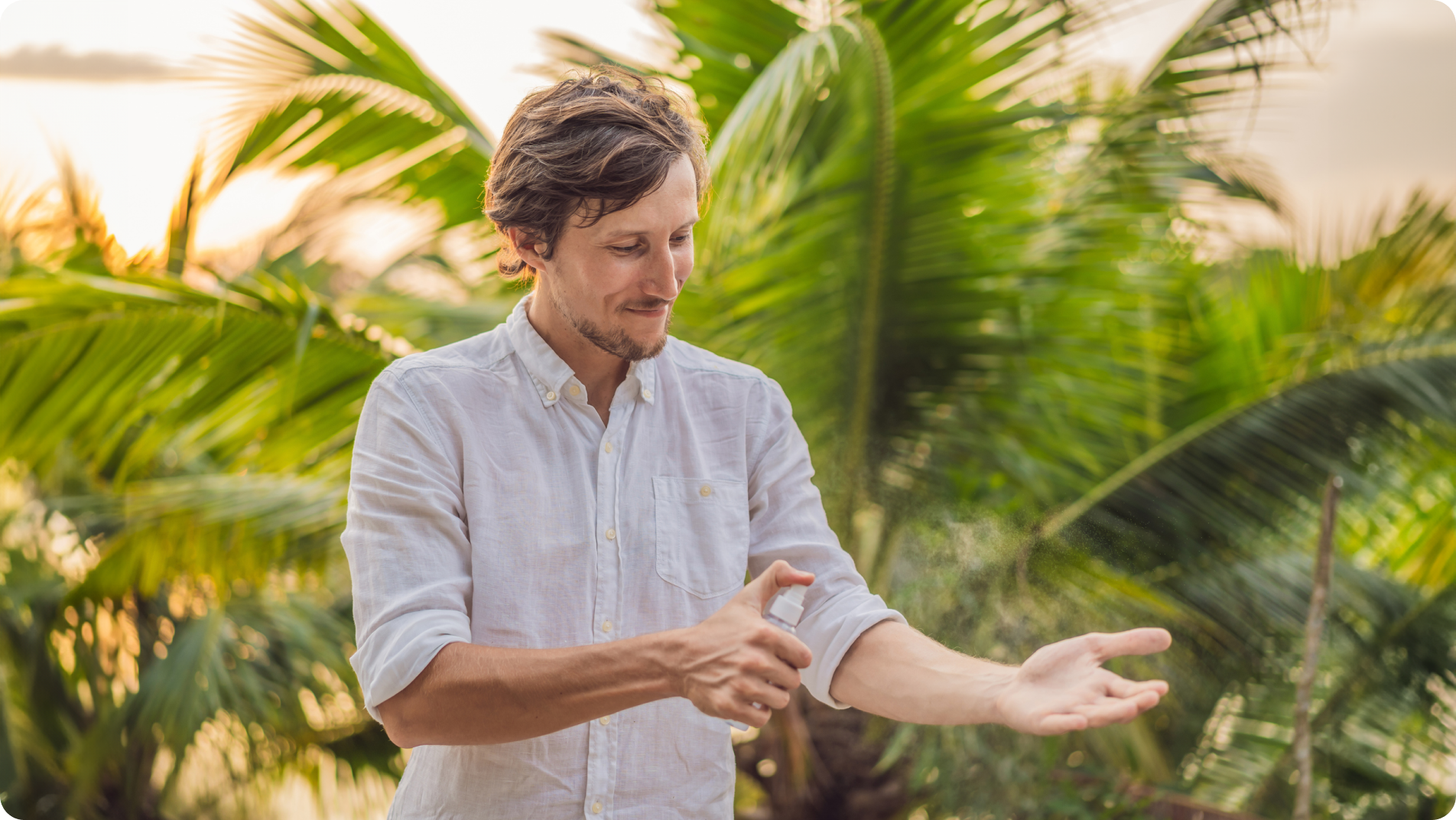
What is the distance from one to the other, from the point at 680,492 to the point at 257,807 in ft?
10.1

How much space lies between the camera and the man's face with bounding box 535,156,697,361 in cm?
102

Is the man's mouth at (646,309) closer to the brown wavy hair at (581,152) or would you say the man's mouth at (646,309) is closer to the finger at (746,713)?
the brown wavy hair at (581,152)

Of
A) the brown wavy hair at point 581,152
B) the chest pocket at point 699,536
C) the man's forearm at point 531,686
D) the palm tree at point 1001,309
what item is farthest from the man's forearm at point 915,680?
the palm tree at point 1001,309

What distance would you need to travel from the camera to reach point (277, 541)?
101 inches

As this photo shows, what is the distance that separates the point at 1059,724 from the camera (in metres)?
0.81

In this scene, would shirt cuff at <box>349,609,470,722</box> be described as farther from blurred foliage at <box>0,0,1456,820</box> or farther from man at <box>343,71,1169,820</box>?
blurred foliage at <box>0,0,1456,820</box>

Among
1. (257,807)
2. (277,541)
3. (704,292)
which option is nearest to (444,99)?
(704,292)

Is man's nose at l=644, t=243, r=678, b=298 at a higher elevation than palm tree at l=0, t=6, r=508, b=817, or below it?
higher

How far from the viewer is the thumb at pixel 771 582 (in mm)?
845

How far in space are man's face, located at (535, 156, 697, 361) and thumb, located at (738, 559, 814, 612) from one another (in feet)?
1.02

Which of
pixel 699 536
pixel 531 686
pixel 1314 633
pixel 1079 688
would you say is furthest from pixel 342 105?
pixel 1314 633

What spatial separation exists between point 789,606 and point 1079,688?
0.82 feet

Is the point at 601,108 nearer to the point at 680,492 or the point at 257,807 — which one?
the point at 680,492

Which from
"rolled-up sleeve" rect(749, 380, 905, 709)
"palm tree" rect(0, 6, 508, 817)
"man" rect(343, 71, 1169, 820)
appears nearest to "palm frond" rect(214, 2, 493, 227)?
"palm tree" rect(0, 6, 508, 817)
